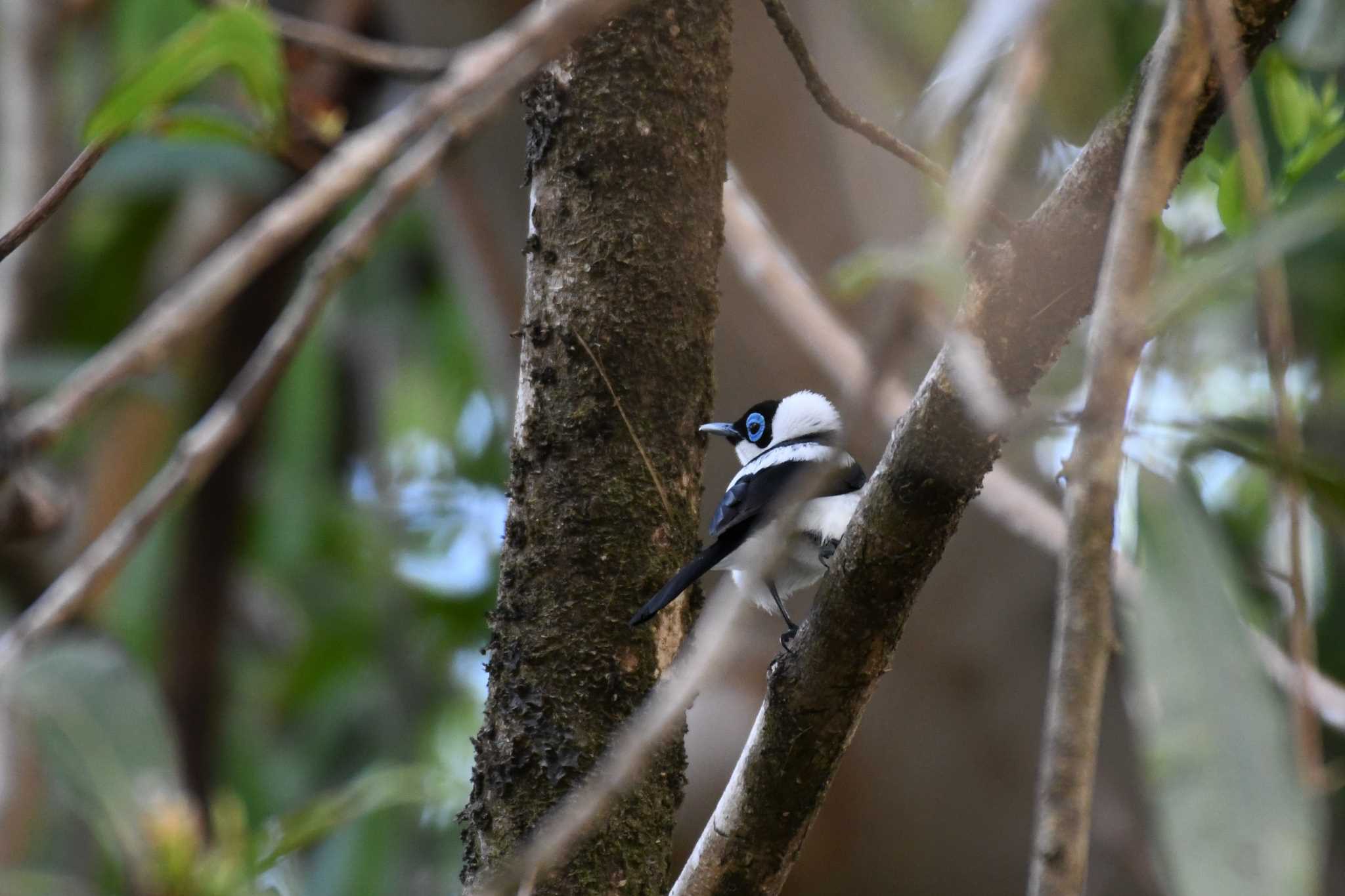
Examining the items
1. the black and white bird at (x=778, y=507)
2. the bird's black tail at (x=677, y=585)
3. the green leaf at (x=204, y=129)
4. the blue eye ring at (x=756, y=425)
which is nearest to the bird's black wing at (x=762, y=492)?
the black and white bird at (x=778, y=507)

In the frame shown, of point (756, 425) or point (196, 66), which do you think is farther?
point (756, 425)

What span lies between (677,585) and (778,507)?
43cm

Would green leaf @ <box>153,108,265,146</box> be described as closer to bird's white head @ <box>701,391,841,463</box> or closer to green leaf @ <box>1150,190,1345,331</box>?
Answer: bird's white head @ <box>701,391,841,463</box>

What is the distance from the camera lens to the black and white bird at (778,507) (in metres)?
1.91

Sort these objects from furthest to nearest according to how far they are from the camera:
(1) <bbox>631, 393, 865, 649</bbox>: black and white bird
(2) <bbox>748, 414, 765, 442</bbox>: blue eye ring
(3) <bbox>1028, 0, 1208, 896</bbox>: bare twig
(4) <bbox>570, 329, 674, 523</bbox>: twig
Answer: (2) <bbox>748, 414, 765, 442</bbox>: blue eye ring, (1) <bbox>631, 393, 865, 649</bbox>: black and white bird, (4) <bbox>570, 329, 674, 523</bbox>: twig, (3) <bbox>1028, 0, 1208, 896</bbox>: bare twig

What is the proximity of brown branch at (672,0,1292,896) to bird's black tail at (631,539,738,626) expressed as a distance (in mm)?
233

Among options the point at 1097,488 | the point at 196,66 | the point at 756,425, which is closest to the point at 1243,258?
the point at 1097,488

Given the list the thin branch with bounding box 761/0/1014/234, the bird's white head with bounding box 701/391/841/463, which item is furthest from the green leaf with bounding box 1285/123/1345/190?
the bird's white head with bounding box 701/391/841/463

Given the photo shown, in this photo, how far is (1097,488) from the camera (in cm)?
79

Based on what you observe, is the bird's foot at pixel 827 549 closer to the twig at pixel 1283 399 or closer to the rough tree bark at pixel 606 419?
the rough tree bark at pixel 606 419

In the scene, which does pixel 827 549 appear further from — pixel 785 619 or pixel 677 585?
pixel 677 585

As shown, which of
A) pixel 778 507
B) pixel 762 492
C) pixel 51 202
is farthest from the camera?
pixel 762 492

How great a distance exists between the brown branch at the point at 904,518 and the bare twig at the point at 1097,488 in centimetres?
24

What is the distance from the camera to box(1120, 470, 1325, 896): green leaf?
725 millimetres
